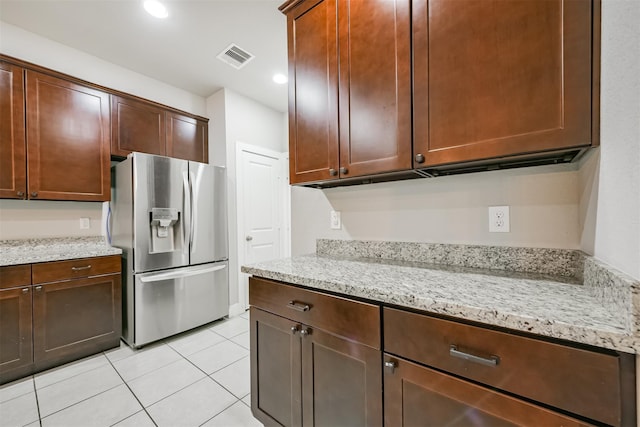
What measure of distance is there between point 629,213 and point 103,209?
356 cm

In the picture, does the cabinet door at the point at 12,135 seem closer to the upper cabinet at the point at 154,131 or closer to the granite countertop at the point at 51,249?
the granite countertop at the point at 51,249

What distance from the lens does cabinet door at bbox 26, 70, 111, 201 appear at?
7.04 feet

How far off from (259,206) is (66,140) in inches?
75.9

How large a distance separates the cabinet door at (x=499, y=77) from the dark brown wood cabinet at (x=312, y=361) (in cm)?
76

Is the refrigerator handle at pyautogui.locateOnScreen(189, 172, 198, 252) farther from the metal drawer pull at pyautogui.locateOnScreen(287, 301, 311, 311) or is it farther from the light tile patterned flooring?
the metal drawer pull at pyautogui.locateOnScreen(287, 301, 311, 311)

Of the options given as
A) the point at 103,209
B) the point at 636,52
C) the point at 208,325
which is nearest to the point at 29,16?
the point at 103,209

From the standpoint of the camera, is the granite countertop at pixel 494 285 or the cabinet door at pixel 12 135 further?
the cabinet door at pixel 12 135

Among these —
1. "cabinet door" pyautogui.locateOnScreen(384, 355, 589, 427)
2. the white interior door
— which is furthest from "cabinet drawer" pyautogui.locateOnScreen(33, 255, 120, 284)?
"cabinet door" pyautogui.locateOnScreen(384, 355, 589, 427)

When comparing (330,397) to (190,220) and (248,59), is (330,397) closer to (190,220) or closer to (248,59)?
(190,220)

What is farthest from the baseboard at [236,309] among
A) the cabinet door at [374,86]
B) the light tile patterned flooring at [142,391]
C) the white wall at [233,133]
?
the cabinet door at [374,86]

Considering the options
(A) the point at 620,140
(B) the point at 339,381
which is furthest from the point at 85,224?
(A) the point at 620,140

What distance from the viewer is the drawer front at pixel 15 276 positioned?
1.84 metres

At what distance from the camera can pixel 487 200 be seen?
4.12ft

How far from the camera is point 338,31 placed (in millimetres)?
1384
